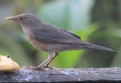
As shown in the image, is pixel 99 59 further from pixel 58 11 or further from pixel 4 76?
pixel 4 76

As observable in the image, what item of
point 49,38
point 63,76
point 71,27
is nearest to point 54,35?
point 49,38

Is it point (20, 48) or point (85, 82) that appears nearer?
point (85, 82)

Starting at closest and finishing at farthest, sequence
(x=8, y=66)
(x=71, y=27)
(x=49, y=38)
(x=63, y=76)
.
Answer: (x=8, y=66), (x=63, y=76), (x=49, y=38), (x=71, y=27)

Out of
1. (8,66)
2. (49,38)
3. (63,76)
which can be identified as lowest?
(63,76)

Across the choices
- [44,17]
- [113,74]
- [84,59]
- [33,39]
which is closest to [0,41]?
[44,17]

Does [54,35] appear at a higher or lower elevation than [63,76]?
higher

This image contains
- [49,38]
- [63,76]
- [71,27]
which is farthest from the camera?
[71,27]

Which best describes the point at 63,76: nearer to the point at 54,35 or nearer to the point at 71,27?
the point at 54,35
